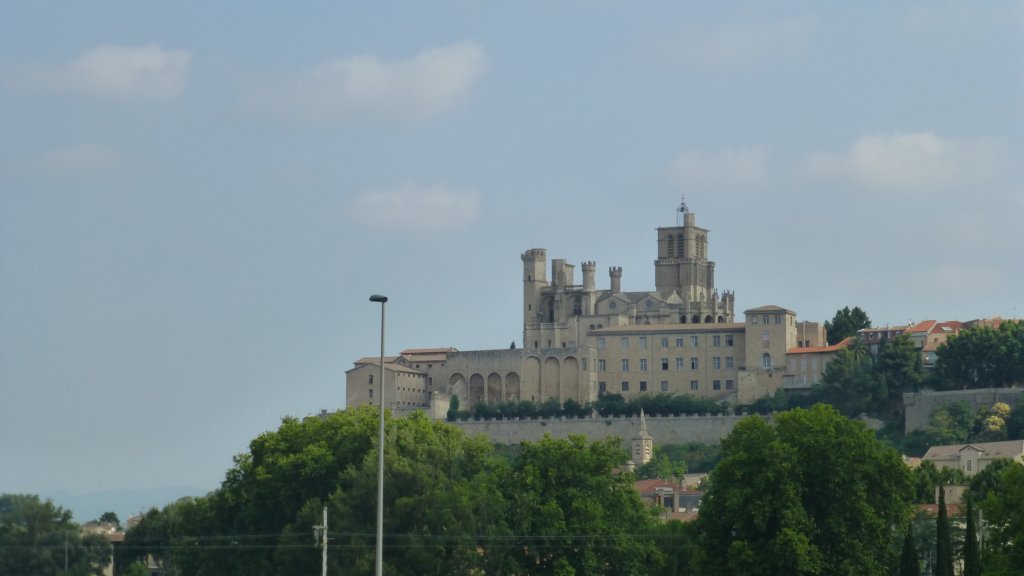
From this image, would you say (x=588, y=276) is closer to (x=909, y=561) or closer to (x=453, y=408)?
(x=453, y=408)

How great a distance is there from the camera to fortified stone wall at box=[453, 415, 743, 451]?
125m

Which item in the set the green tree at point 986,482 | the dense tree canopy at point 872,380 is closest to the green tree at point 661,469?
the dense tree canopy at point 872,380

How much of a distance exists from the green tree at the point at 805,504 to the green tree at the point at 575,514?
3.89 metres

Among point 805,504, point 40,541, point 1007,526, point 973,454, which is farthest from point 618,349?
point 1007,526

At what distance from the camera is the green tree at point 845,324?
134550 mm

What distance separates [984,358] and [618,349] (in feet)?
83.7

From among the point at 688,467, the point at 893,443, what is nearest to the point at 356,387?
the point at 688,467

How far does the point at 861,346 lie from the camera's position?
12494 cm

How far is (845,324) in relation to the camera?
13500cm

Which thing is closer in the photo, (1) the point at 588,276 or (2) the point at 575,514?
(2) the point at 575,514

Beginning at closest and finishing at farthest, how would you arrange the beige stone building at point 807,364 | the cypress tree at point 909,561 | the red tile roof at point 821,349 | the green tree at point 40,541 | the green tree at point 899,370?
the cypress tree at point 909,561, the green tree at point 40,541, the green tree at point 899,370, the beige stone building at point 807,364, the red tile roof at point 821,349

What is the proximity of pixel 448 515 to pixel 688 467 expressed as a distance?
60.2 meters

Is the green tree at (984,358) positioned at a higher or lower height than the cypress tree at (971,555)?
higher

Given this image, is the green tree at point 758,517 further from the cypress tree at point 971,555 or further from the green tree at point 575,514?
the cypress tree at point 971,555
